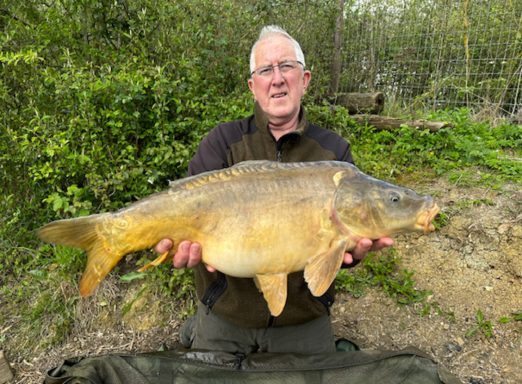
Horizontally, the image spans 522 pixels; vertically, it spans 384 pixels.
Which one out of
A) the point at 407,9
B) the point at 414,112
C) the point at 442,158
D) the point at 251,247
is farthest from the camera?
the point at 407,9

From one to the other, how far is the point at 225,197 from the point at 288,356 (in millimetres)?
815

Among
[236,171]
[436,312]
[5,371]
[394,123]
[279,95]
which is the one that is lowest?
[436,312]

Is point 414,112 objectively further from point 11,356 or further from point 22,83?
point 11,356

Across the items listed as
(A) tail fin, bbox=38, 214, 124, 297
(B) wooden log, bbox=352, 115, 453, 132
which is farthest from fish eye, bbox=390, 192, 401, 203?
(B) wooden log, bbox=352, 115, 453, 132

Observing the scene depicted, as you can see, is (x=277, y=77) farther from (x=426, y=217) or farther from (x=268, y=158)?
(x=426, y=217)

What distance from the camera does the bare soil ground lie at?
210cm

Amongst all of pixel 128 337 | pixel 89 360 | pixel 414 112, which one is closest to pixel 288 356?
pixel 89 360

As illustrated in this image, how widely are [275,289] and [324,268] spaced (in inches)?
7.1

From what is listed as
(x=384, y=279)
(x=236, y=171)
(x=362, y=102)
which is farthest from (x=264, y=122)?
(x=362, y=102)

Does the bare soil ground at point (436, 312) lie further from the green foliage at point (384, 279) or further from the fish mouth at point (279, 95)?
the fish mouth at point (279, 95)

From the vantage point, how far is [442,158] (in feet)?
10.4

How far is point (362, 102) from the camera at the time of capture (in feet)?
→ 13.4

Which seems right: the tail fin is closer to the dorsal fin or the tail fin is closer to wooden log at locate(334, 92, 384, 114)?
the dorsal fin

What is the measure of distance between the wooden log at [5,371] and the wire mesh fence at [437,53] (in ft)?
12.6
